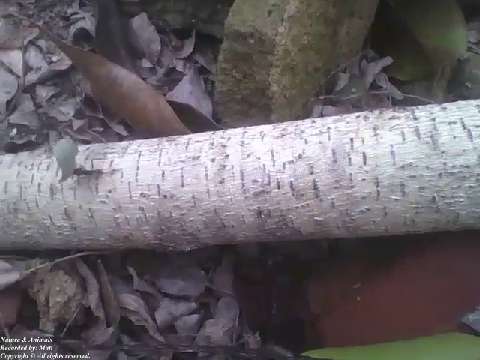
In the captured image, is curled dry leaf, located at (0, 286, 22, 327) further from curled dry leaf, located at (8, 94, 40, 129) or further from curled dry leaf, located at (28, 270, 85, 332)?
curled dry leaf, located at (8, 94, 40, 129)

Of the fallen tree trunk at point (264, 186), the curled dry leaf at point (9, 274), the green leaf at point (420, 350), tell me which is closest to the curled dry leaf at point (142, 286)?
the fallen tree trunk at point (264, 186)

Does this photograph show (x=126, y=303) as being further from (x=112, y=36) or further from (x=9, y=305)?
(x=112, y=36)

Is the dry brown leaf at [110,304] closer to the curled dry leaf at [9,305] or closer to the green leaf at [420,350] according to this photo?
the curled dry leaf at [9,305]

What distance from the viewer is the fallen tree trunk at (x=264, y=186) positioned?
45.1 inches

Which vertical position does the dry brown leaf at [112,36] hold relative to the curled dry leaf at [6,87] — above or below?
above

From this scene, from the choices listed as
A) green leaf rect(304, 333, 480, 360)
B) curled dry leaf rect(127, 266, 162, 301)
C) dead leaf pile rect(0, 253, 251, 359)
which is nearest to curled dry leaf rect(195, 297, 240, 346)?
dead leaf pile rect(0, 253, 251, 359)

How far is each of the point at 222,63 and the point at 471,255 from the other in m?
0.72

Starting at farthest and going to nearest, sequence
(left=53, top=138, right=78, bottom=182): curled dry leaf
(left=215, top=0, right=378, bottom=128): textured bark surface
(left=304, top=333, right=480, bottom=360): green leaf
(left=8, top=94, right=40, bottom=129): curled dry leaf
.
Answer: (left=8, top=94, right=40, bottom=129): curled dry leaf, (left=215, top=0, right=378, bottom=128): textured bark surface, (left=53, top=138, right=78, bottom=182): curled dry leaf, (left=304, top=333, right=480, bottom=360): green leaf

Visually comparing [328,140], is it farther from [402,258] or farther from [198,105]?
[198,105]

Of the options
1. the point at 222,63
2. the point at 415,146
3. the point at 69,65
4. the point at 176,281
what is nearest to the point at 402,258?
the point at 415,146

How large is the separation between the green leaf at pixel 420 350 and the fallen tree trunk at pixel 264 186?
0.21 m

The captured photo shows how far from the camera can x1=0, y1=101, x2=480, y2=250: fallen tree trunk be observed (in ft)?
3.76

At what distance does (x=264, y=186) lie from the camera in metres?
1.19

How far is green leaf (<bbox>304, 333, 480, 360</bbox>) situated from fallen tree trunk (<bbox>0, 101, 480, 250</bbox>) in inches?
8.1
